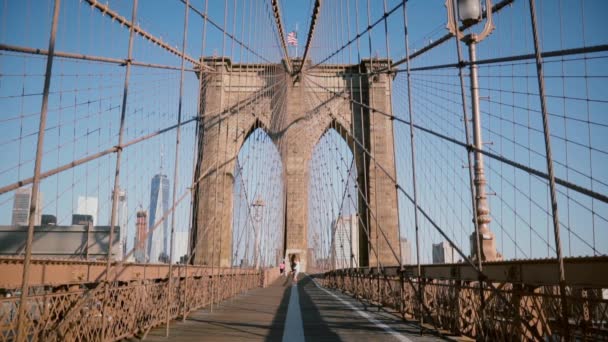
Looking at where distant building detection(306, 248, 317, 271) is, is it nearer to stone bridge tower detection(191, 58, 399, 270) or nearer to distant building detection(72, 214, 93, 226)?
stone bridge tower detection(191, 58, 399, 270)

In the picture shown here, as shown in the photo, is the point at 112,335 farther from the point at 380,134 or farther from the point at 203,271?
the point at 380,134

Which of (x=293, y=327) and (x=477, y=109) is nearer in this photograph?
(x=293, y=327)

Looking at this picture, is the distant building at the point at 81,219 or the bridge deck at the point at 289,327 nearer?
the bridge deck at the point at 289,327

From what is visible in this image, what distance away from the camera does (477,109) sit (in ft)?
31.0

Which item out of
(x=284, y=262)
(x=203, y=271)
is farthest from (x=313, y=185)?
(x=203, y=271)

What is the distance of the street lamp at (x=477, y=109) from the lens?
827 centimetres

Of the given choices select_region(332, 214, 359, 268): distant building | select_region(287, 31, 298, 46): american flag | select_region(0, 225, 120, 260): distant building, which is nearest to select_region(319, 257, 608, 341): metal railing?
select_region(0, 225, 120, 260): distant building

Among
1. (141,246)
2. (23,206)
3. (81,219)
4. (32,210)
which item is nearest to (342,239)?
(81,219)

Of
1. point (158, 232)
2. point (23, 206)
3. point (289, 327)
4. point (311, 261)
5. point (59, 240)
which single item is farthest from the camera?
point (311, 261)

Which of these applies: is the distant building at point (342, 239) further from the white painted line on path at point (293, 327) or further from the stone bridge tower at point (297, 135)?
the white painted line on path at point (293, 327)

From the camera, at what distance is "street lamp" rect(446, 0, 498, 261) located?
8.27 m

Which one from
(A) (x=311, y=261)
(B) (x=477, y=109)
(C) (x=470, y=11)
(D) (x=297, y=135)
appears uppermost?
(D) (x=297, y=135)

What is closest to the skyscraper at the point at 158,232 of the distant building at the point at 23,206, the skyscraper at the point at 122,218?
the skyscraper at the point at 122,218

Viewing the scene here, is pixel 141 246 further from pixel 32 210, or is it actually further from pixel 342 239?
pixel 342 239
